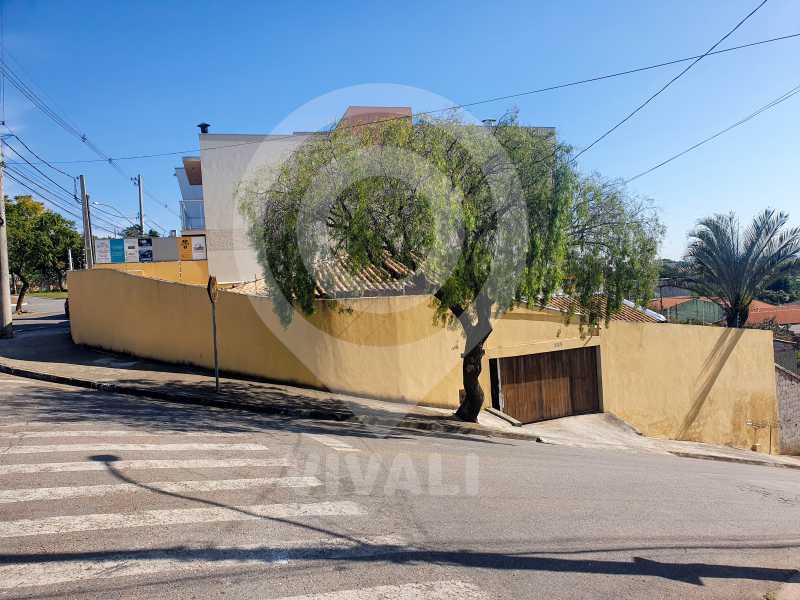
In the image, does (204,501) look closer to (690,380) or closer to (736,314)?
(690,380)

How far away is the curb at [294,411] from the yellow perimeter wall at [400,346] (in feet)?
6.05

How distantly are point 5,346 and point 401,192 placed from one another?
12353mm

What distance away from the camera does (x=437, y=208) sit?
9625 millimetres

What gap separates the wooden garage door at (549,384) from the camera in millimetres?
15359

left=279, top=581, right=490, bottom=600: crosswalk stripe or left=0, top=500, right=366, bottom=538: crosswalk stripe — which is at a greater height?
left=0, top=500, right=366, bottom=538: crosswalk stripe


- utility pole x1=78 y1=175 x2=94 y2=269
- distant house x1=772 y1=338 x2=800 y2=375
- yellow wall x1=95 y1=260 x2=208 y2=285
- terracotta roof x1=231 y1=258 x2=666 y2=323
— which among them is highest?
utility pole x1=78 y1=175 x2=94 y2=269

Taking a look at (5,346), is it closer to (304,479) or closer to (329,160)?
(329,160)

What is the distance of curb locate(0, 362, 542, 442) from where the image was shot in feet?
37.0

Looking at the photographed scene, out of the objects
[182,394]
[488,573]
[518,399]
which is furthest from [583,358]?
[488,573]

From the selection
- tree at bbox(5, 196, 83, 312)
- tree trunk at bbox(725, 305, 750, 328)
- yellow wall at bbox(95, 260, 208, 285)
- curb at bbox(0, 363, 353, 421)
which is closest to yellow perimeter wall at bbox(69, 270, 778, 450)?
tree trunk at bbox(725, 305, 750, 328)

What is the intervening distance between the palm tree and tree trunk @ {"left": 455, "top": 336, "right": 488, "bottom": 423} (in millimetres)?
11592

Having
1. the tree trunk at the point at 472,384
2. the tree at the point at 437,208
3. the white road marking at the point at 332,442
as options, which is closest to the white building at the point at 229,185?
the tree at the point at 437,208

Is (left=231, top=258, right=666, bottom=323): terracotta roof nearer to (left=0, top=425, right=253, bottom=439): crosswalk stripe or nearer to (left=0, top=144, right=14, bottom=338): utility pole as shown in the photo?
(left=0, top=425, right=253, bottom=439): crosswalk stripe

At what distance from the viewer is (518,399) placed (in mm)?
15438
